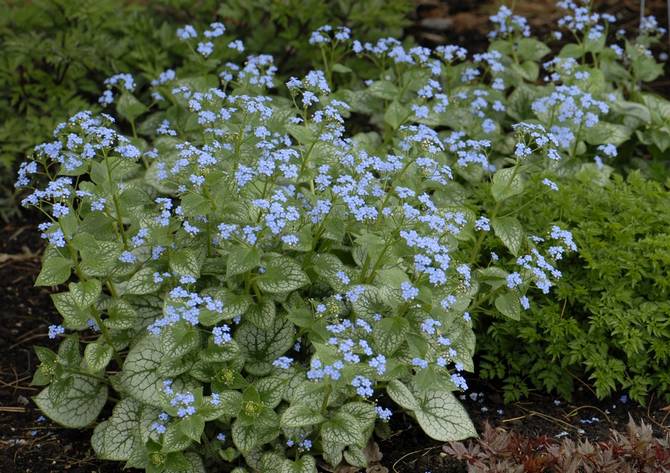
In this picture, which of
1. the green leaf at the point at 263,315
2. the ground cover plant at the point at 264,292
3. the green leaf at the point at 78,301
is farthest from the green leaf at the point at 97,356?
the green leaf at the point at 263,315

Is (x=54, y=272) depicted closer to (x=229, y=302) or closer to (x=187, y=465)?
(x=229, y=302)

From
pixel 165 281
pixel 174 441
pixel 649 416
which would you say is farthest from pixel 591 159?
pixel 174 441

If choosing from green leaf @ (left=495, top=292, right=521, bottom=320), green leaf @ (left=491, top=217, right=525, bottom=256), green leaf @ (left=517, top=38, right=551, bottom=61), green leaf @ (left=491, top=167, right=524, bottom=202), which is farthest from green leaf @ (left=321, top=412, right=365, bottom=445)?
green leaf @ (left=517, top=38, right=551, bottom=61)

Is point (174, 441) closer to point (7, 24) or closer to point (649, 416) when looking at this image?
point (649, 416)

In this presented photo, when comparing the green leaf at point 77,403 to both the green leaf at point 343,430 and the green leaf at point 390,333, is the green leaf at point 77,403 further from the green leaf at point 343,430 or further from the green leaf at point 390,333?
the green leaf at point 390,333

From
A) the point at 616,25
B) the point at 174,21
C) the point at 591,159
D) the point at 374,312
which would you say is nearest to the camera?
the point at 374,312

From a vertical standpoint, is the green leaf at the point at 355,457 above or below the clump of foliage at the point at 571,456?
below

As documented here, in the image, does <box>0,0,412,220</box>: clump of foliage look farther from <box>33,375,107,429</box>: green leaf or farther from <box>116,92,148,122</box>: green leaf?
<box>33,375,107,429</box>: green leaf

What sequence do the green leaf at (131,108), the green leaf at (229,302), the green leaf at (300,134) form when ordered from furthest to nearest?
the green leaf at (131,108) → the green leaf at (300,134) → the green leaf at (229,302)
